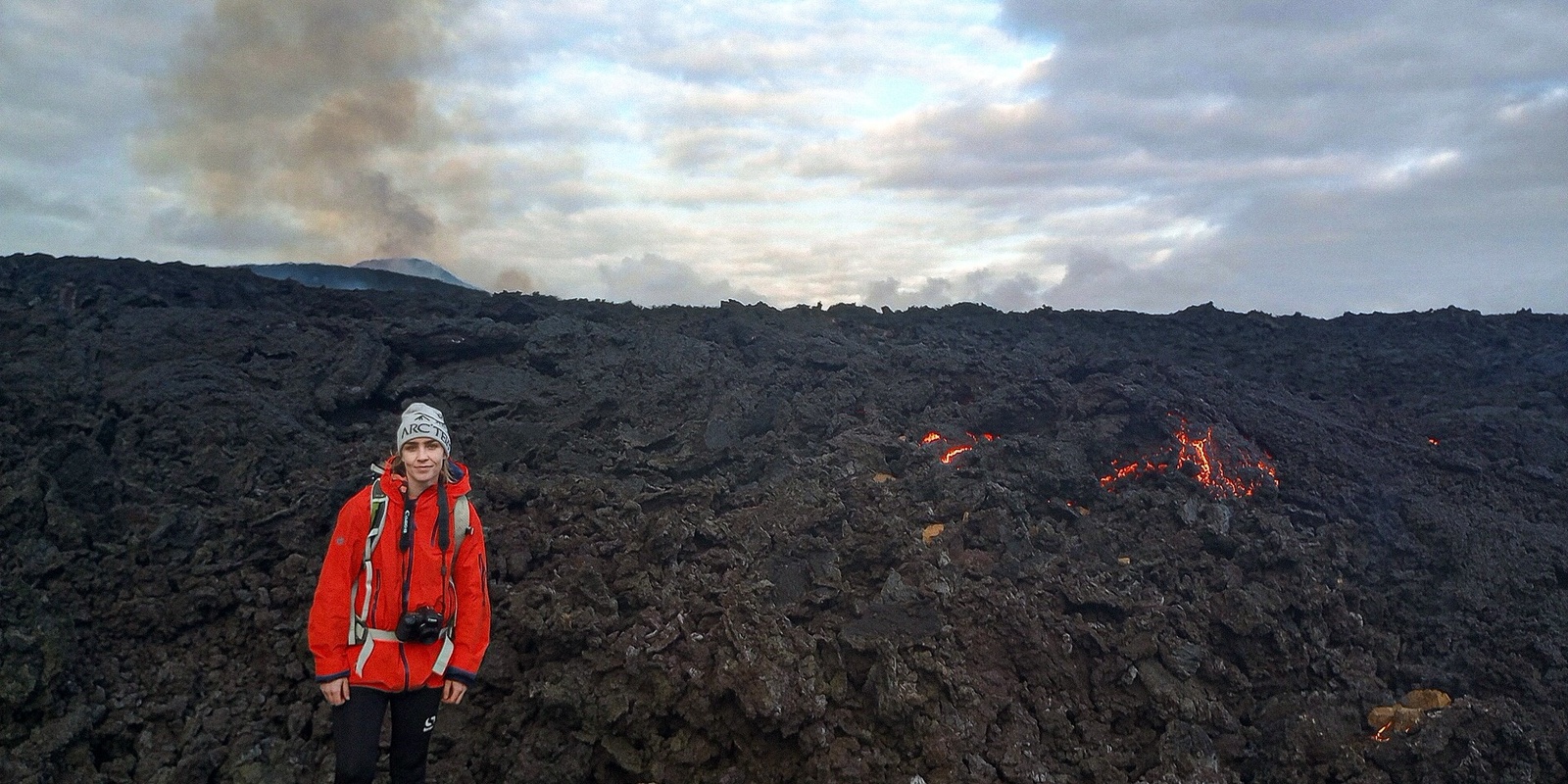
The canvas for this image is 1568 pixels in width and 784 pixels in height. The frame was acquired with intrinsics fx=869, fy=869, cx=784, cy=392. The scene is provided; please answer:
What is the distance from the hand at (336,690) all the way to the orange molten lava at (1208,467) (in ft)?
27.9

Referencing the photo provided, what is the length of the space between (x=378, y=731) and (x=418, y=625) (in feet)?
1.71

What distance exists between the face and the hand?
871 millimetres

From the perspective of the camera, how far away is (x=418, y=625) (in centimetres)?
361

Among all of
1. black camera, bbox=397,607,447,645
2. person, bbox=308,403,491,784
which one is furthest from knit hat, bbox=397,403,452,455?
black camera, bbox=397,607,447,645

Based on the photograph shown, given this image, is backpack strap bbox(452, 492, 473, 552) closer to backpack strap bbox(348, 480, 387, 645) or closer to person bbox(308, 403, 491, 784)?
person bbox(308, 403, 491, 784)

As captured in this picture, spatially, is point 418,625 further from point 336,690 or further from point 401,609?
point 336,690

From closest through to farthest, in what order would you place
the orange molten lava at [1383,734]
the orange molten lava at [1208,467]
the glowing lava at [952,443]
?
the orange molten lava at [1383,734]
the orange molten lava at [1208,467]
the glowing lava at [952,443]

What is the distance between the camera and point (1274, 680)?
6598 millimetres

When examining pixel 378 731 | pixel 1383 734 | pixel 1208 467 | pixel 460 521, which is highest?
pixel 460 521

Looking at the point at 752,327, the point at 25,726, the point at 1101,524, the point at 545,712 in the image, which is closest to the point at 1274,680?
the point at 1101,524

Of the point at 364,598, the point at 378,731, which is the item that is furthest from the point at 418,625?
the point at 378,731

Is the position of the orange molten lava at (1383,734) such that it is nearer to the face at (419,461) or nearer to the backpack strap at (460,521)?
the backpack strap at (460,521)

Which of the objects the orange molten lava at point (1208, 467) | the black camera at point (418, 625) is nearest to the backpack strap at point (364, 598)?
the black camera at point (418, 625)

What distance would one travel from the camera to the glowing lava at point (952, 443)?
10.4 metres
